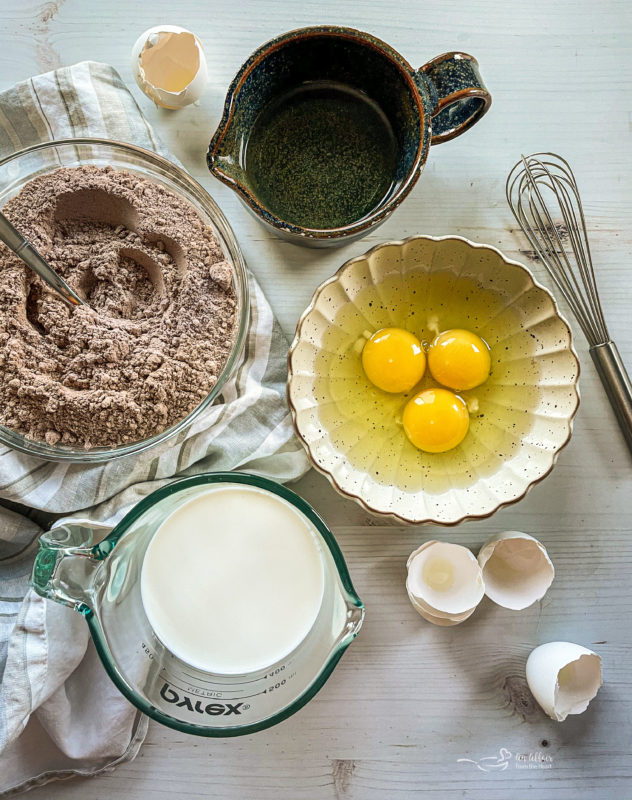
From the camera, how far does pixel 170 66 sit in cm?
90

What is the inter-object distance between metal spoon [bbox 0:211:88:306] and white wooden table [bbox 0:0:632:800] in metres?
0.28

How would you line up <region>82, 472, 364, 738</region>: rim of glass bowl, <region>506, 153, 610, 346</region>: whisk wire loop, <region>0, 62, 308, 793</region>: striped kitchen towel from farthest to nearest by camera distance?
<region>506, 153, 610, 346</region>: whisk wire loop, <region>0, 62, 308, 793</region>: striped kitchen towel, <region>82, 472, 364, 738</region>: rim of glass bowl

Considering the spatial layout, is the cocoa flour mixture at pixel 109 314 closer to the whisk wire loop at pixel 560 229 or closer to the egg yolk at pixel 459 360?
the egg yolk at pixel 459 360

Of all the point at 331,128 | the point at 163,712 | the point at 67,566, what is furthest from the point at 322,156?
the point at 163,712

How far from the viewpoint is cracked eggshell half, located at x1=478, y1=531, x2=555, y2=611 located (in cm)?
88

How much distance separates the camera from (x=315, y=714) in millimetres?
935

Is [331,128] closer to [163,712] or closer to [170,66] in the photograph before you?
[170,66]

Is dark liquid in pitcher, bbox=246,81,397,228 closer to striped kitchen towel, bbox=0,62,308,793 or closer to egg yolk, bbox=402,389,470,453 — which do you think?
striped kitchen towel, bbox=0,62,308,793

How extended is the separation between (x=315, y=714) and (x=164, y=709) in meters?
0.29

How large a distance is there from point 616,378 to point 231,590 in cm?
63

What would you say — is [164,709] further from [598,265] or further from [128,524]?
[598,265]

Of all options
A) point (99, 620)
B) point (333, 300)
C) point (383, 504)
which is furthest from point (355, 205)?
point (99, 620)

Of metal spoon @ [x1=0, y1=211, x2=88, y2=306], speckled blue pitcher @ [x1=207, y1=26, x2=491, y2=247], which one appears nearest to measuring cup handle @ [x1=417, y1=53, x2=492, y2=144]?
speckled blue pitcher @ [x1=207, y1=26, x2=491, y2=247]

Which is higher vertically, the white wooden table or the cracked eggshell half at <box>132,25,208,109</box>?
the cracked eggshell half at <box>132,25,208,109</box>
